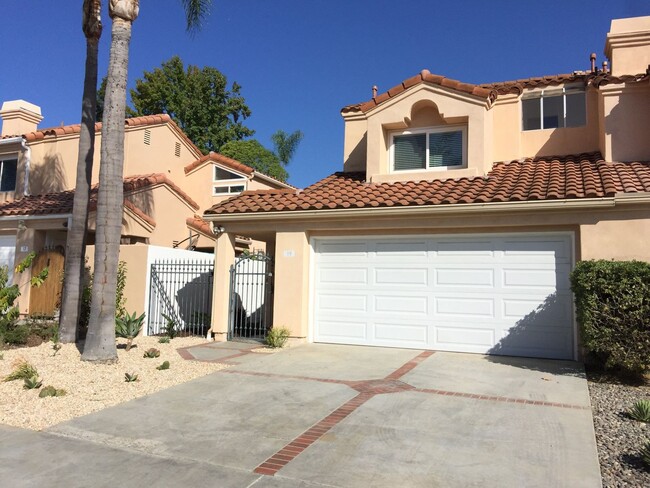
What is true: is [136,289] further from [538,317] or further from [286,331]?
[538,317]

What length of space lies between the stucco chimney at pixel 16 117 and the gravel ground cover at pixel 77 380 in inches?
552

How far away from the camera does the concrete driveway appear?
444cm

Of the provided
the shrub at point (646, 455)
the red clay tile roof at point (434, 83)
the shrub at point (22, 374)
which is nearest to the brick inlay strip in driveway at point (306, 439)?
the shrub at point (646, 455)

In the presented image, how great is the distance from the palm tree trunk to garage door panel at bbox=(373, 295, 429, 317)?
5.55 metres

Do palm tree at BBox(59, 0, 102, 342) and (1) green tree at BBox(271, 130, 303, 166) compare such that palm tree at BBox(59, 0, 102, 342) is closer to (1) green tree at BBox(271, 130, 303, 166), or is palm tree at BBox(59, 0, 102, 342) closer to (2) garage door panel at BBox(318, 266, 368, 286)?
(2) garage door panel at BBox(318, 266, 368, 286)

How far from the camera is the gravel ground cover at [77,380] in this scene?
249 inches

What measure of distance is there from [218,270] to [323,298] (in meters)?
2.75

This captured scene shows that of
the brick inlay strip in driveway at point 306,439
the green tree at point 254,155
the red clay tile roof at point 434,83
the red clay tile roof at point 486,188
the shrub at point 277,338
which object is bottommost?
the brick inlay strip in driveway at point 306,439

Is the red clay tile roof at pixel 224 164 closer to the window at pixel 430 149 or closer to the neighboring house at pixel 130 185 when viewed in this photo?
the neighboring house at pixel 130 185

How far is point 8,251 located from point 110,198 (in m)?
10.6

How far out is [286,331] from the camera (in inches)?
459

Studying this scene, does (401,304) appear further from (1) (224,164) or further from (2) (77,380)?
(1) (224,164)

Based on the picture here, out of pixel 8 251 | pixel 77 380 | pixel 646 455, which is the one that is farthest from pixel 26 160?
pixel 646 455

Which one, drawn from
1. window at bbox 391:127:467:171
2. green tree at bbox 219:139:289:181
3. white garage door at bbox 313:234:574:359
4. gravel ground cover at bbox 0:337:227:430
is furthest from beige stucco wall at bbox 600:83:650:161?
green tree at bbox 219:139:289:181
